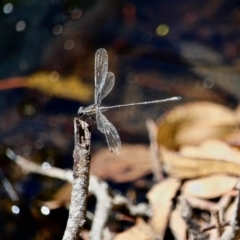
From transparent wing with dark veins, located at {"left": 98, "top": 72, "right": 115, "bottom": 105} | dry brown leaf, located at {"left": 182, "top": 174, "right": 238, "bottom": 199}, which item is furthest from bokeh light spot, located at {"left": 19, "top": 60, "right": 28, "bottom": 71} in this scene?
dry brown leaf, located at {"left": 182, "top": 174, "right": 238, "bottom": 199}

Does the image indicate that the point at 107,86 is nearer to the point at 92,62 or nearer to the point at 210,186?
the point at 210,186

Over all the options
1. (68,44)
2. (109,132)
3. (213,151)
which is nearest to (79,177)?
(109,132)

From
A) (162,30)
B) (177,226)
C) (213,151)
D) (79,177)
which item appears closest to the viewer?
(79,177)

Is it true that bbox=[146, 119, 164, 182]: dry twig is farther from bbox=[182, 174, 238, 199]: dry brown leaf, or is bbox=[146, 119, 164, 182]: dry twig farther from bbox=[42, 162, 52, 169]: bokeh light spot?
bbox=[42, 162, 52, 169]: bokeh light spot

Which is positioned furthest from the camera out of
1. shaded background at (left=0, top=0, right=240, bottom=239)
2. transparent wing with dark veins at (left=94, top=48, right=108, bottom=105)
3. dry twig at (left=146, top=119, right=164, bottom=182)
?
shaded background at (left=0, top=0, right=240, bottom=239)

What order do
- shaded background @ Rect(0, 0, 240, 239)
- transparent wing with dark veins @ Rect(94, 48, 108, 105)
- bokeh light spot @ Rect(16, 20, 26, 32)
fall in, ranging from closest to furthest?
transparent wing with dark veins @ Rect(94, 48, 108, 105), shaded background @ Rect(0, 0, 240, 239), bokeh light spot @ Rect(16, 20, 26, 32)

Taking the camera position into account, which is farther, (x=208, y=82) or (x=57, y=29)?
(x=57, y=29)

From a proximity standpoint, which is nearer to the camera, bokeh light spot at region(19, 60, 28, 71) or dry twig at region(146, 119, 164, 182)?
dry twig at region(146, 119, 164, 182)
